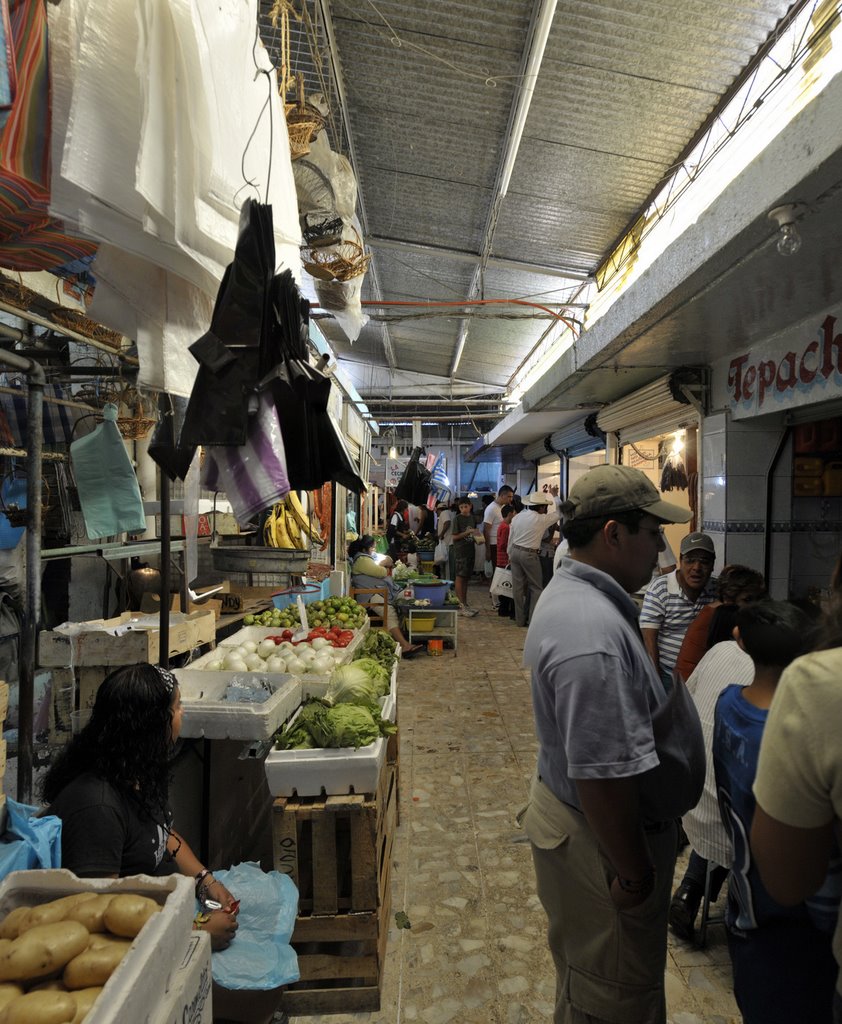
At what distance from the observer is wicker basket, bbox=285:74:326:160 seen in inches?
123

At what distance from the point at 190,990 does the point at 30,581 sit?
5.66ft

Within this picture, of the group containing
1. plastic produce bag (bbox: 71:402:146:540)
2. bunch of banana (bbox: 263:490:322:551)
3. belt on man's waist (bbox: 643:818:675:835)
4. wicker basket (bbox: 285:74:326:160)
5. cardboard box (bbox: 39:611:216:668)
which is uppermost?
wicker basket (bbox: 285:74:326:160)

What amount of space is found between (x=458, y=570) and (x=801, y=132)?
10.4 metres

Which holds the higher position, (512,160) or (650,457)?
(512,160)

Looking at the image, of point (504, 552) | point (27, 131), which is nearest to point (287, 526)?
point (27, 131)

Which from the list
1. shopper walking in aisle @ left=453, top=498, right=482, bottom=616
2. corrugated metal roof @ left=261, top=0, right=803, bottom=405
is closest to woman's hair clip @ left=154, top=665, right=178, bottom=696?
corrugated metal roof @ left=261, top=0, right=803, bottom=405

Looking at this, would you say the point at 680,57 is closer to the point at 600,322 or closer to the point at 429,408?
the point at 600,322

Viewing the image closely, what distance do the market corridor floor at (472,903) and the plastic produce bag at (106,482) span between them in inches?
103

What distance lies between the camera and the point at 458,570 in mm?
12289

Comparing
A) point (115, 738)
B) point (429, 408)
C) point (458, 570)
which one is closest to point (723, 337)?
point (115, 738)

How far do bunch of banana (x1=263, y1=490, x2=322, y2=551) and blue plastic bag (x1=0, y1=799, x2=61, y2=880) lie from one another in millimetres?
3811

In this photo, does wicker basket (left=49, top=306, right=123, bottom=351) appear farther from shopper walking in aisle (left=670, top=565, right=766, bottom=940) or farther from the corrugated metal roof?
shopper walking in aisle (left=670, top=565, right=766, bottom=940)

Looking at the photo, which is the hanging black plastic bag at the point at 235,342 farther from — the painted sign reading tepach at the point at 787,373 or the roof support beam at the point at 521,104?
the painted sign reading tepach at the point at 787,373

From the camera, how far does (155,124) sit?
1516mm
